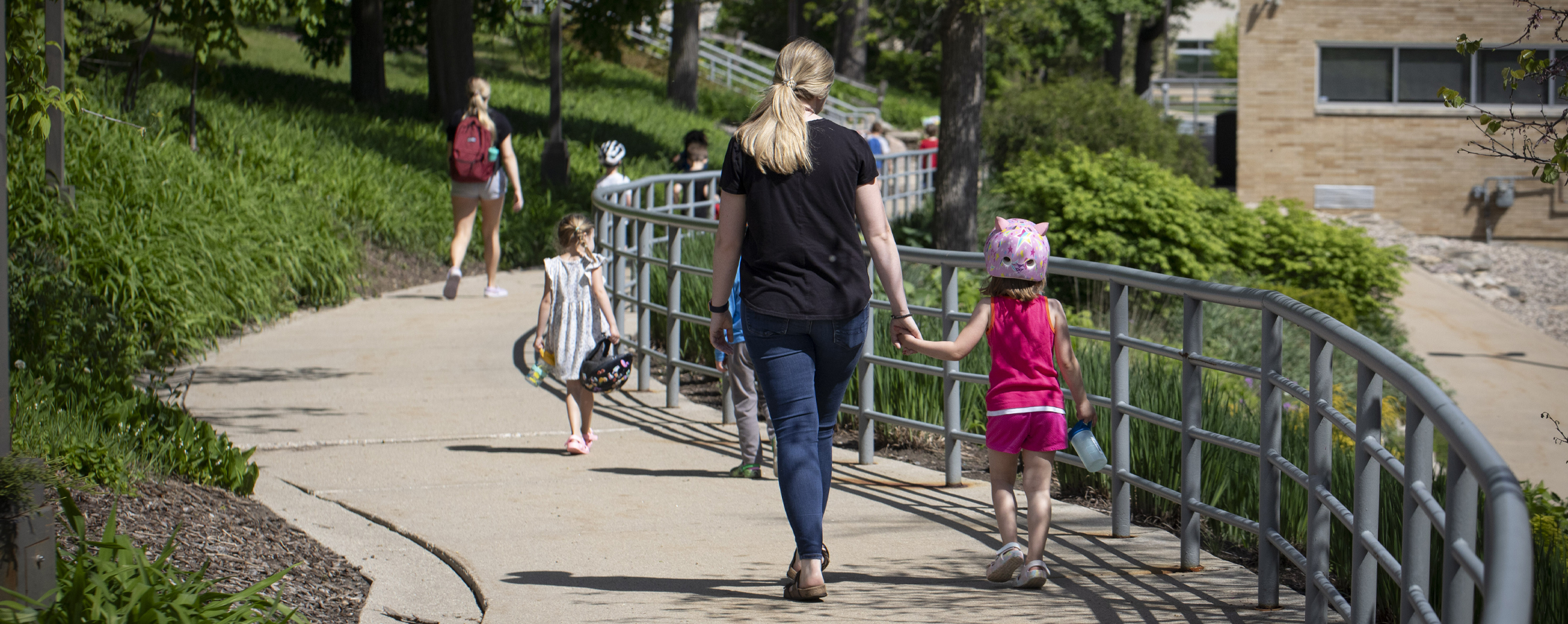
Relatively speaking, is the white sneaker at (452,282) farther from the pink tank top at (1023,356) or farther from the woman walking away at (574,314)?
the pink tank top at (1023,356)

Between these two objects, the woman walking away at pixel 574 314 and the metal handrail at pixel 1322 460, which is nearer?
the metal handrail at pixel 1322 460

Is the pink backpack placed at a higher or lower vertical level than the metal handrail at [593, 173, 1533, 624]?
higher

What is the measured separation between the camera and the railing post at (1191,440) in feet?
14.7

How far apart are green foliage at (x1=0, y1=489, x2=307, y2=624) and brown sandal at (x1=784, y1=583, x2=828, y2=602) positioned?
1.43 meters

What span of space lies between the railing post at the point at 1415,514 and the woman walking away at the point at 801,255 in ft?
4.66

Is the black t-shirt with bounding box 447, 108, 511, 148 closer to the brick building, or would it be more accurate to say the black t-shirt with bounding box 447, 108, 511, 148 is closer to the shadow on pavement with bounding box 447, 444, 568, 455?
the shadow on pavement with bounding box 447, 444, 568, 455

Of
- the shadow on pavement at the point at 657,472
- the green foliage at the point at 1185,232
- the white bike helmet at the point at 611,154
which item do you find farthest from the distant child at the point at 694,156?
the shadow on pavement at the point at 657,472

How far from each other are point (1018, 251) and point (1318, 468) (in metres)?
1.06

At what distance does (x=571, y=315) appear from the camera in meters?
6.59

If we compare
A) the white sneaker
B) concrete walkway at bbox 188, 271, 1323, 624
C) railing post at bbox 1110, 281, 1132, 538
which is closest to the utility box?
concrete walkway at bbox 188, 271, 1323, 624

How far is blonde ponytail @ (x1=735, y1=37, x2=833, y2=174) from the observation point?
12.9ft

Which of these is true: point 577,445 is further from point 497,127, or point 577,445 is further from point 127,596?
point 497,127

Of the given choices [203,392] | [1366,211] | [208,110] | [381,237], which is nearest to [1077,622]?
[203,392]

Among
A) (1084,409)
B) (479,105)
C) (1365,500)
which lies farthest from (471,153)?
(1365,500)
